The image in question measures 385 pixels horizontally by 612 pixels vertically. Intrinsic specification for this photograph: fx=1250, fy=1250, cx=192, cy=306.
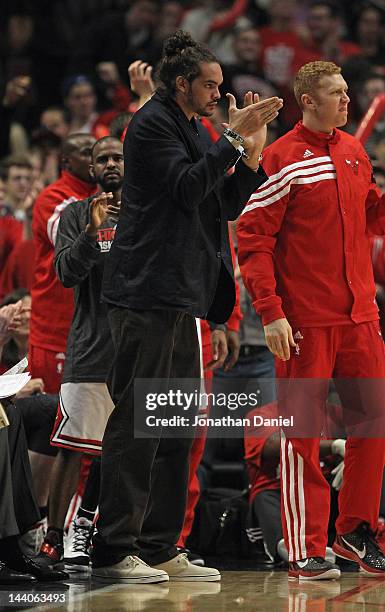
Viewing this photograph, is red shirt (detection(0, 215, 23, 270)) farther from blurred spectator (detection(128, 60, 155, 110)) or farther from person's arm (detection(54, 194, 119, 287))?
person's arm (detection(54, 194, 119, 287))

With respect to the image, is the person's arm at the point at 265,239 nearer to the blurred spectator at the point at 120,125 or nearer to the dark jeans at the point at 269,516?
the dark jeans at the point at 269,516

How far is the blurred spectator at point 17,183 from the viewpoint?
26.2 ft

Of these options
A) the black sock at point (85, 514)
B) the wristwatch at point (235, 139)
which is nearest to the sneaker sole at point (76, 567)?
the black sock at point (85, 514)

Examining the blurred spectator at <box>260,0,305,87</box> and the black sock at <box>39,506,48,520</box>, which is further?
the blurred spectator at <box>260,0,305,87</box>

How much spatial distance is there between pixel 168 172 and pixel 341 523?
5.24 ft

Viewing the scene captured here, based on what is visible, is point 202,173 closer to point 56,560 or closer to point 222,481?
point 56,560

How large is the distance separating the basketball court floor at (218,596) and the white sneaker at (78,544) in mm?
554

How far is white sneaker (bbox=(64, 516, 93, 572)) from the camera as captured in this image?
17.6 ft

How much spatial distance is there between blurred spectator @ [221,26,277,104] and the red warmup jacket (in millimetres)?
4564

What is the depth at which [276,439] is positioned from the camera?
580cm

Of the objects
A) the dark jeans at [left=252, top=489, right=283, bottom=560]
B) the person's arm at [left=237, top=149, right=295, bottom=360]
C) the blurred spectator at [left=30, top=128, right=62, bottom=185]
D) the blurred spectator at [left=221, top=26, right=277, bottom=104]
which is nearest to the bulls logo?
the person's arm at [left=237, top=149, right=295, bottom=360]

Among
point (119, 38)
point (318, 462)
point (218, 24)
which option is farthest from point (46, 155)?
point (318, 462)

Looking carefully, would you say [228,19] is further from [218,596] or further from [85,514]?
[218,596]

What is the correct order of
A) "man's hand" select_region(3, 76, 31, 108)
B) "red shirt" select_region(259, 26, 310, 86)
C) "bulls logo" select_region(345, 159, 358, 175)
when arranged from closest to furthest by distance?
"bulls logo" select_region(345, 159, 358, 175) → "man's hand" select_region(3, 76, 31, 108) → "red shirt" select_region(259, 26, 310, 86)
